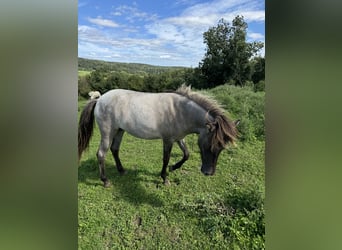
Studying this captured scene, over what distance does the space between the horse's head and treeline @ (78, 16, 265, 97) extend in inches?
14.3

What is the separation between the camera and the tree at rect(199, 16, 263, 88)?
85.1 inches

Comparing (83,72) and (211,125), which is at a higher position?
(83,72)

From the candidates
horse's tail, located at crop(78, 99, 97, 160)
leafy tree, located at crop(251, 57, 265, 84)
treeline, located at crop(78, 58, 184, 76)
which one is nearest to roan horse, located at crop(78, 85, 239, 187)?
horse's tail, located at crop(78, 99, 97, 160)

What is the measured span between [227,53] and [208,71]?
221mm

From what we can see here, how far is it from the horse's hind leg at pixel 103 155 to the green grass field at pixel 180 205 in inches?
2.0

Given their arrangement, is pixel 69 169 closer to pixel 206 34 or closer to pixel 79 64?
pixel 79 64

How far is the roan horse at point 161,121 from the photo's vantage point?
7.67ft

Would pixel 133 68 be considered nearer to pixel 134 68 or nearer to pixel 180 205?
pixel 134 68

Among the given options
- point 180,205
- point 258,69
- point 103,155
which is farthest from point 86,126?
point 258,69

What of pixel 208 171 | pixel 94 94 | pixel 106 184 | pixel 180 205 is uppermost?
pixel 94 94

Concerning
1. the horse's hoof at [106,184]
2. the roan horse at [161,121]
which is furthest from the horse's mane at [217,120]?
the horse's hoof at [106,184]

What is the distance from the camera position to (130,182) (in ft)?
8.39

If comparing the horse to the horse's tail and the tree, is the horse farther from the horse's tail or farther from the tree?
the tree

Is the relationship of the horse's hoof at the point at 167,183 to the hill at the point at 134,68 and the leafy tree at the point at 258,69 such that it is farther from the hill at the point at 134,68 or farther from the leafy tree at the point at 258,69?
the leafy tree at the point at 258,69
